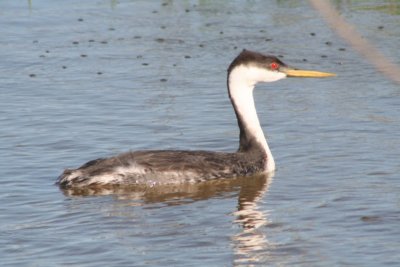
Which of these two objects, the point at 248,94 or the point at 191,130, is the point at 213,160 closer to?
the point at 248,94

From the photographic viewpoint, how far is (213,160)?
1029cm

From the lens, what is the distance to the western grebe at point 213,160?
995cm

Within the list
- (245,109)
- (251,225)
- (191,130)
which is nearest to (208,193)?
(245,109)

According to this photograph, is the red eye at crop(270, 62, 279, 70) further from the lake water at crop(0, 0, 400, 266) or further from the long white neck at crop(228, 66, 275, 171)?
the lake water at crop(0, 0, 400, 266)

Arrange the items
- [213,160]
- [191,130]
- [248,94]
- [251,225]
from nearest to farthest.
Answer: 1. [251,225]
2. [213,160]
3. [248,94]
4. [191,130]

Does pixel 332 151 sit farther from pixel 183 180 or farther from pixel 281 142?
pixel 183 180

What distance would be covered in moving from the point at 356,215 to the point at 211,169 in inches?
77.2

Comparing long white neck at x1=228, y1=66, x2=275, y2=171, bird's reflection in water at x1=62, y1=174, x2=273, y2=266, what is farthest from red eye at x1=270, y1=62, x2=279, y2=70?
bird's reflection in water at x1=62, y1=174, x2=273, y2=266

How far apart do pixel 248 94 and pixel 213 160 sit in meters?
0.92

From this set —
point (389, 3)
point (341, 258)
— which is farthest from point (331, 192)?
point (389, 3)

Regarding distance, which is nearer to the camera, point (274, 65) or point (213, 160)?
point (213, 160)

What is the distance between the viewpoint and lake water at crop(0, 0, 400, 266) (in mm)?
7926

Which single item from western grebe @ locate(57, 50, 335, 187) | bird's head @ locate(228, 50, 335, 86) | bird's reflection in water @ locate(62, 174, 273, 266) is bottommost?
bird's reflection in water @ locate(62, 174, 273, 266)

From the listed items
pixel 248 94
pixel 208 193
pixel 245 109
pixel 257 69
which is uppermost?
pixel 257 69
